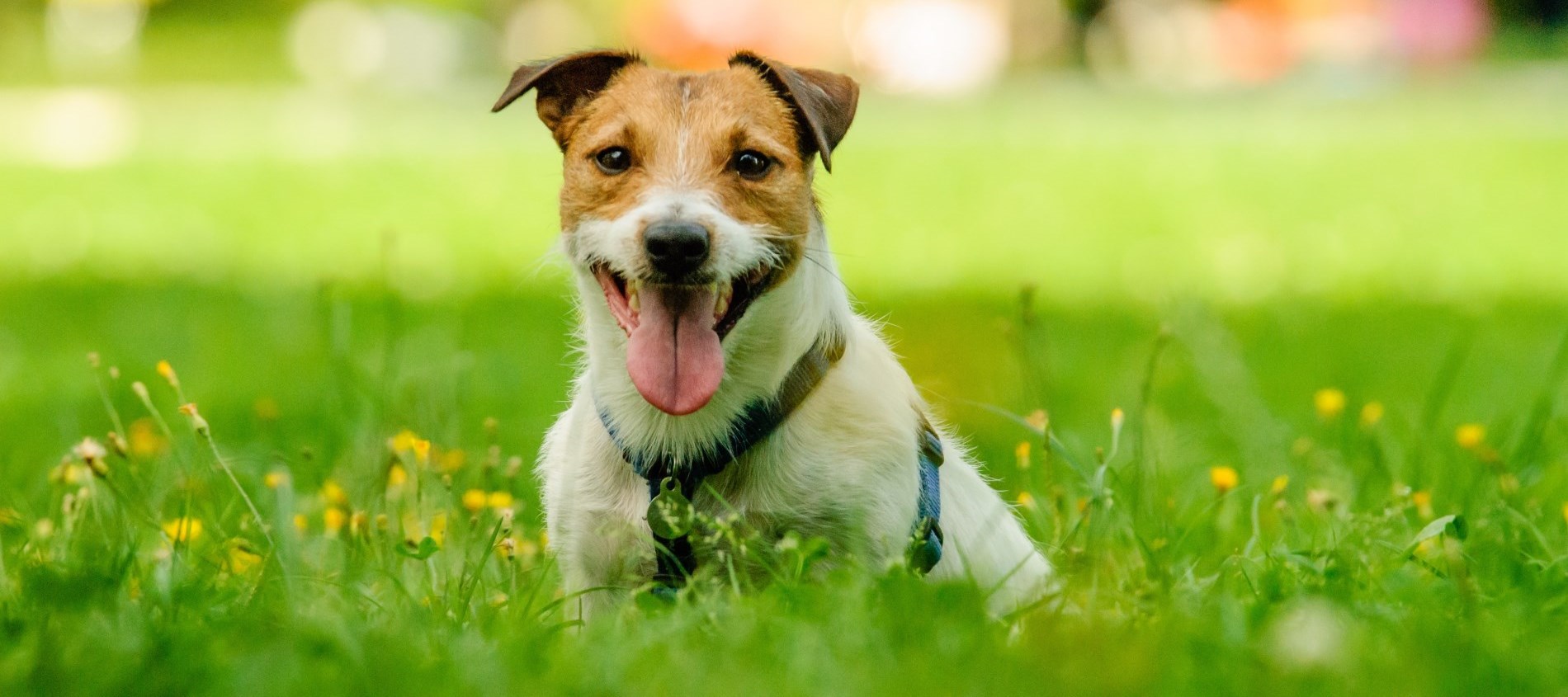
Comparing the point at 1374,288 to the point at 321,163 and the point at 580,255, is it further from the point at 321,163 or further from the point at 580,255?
the point at 321,163

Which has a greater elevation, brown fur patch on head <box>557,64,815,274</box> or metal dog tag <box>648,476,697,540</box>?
brown fur patch on head <box>557,64,815,274</box>

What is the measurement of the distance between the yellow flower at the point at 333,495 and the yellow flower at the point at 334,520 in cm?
4

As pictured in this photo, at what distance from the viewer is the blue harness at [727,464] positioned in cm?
318

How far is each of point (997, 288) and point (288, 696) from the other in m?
6.21

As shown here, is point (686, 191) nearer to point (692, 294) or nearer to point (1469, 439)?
point (692, 294)

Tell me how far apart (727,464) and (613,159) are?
0.67 m

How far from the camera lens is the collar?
324cm

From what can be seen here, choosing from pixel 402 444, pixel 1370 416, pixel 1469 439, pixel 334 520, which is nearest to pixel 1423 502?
pixel 1469 439

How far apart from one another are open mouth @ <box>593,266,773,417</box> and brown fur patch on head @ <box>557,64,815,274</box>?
12 centimetres

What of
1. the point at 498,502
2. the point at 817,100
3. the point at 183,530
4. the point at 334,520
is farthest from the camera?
the point at 498,502

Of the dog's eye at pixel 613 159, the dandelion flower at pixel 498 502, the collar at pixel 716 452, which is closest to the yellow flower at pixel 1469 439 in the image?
the collar at pixel 716 452

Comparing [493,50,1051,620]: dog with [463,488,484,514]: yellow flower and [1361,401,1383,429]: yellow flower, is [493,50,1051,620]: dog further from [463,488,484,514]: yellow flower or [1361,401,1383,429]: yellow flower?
[1361,401,1383,429]: yellow flower

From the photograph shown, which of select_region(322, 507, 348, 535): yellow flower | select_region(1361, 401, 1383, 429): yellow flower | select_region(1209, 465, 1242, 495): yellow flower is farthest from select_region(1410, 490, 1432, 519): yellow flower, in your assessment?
select_region(322, 507, 348, 535): yellow flower

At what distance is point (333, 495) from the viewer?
4.00m
